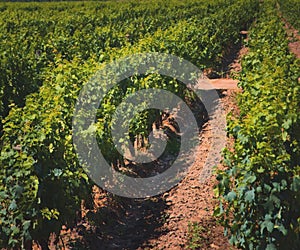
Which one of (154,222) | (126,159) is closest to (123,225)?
(154,222)

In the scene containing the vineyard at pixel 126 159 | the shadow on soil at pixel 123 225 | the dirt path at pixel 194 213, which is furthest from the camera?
the shadow on soil at pixel 123 225

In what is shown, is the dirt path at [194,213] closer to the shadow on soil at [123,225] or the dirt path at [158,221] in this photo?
the dirt path at [158,221]

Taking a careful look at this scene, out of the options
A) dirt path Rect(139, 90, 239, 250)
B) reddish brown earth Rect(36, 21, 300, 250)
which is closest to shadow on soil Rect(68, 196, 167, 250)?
reddish brown earth Rect(36, 21, 300, 250)

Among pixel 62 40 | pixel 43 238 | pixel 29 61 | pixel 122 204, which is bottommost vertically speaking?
pixel 43 238

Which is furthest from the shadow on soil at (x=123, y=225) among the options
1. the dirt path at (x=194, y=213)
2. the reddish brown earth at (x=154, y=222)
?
the dirt path at (x=194, y=213)

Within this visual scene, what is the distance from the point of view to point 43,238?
5.05m

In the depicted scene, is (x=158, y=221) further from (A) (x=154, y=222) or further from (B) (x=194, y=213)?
(B) (x=194, y=213)

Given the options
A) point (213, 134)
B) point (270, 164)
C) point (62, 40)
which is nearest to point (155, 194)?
point (213, 134)

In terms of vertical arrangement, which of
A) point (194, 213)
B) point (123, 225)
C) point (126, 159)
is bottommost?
point (194, 213)

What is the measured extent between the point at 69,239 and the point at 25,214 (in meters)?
1.40

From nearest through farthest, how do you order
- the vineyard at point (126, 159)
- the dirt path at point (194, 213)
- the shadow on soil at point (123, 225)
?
1. the vineyard at point (126, 159)
2. the dirt path at point (194, 213)
3. the shadow on soil at point (123, 225)

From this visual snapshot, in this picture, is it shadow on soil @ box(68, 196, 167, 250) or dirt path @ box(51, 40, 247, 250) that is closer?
dirt path @ box(51, 40, 247, 250)

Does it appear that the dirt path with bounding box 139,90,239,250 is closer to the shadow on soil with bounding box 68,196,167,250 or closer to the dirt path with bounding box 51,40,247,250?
the dirt path with bounding box 51,40,247,250

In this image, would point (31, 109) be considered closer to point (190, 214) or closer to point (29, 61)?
point (190, 214)
